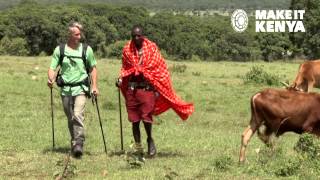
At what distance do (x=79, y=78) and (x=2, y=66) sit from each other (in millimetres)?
22661

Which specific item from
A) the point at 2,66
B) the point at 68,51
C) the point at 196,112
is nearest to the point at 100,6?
the point at 2,66

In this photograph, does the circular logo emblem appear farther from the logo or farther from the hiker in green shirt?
the hiker in green shirt

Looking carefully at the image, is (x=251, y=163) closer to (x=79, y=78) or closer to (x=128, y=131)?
(x=79, y=78)

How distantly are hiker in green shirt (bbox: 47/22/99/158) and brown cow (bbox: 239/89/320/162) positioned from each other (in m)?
2.69

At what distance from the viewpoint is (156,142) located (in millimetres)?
12648

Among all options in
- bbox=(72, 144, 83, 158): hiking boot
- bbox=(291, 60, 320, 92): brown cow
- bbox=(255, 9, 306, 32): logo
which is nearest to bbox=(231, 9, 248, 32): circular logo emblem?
bbox=(255, 9, 306, 32): logo

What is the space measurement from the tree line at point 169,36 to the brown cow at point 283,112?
49.3 metres

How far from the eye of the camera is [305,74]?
19625mm

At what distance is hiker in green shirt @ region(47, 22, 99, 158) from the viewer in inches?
401

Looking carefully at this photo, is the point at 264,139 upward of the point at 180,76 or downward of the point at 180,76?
upward

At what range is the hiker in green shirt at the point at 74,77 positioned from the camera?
1018 cm

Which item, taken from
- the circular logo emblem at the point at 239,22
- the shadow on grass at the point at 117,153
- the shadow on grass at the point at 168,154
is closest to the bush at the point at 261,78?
the shadow on grass at the point at 168,154

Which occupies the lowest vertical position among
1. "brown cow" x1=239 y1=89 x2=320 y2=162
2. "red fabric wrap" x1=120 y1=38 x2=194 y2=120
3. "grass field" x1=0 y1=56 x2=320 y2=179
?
"grass field" x1=0 y1=56 x2=320 y2=179

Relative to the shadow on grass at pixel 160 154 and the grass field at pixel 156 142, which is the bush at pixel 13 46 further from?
the shadow on grass at pixel 160 154
